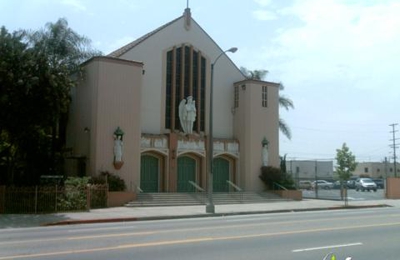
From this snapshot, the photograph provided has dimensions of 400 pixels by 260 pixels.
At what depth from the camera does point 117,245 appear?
451 inches

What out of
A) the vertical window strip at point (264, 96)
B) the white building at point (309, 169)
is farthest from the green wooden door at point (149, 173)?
the white building at point (309, 169)

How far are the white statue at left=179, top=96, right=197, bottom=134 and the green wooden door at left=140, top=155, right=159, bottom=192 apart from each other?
3.33m

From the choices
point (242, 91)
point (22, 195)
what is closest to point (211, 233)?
point (22, 195)

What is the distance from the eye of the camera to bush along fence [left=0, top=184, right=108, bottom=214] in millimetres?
22734

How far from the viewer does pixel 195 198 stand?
31.8m

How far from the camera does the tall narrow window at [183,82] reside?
119ft

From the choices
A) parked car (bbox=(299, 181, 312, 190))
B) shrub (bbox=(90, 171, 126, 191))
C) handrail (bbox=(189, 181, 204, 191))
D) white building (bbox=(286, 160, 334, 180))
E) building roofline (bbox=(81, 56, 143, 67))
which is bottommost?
parked car (bbox=(299, 181, 312, 190))

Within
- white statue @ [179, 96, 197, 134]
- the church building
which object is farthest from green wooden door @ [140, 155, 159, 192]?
white statue @ [179, 96, 197, 134]

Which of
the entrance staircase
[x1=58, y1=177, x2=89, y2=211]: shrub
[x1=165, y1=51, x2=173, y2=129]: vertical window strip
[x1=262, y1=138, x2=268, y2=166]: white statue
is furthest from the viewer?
[x1=262, y1=138, x2=268, y2=166]: white statue

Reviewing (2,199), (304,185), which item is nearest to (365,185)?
(304,185)

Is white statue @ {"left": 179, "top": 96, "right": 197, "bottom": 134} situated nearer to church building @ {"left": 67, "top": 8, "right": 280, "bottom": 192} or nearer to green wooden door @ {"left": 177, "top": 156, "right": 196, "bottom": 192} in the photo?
church building @ {"left": 67, "top": 8, "right": 280, "bottom": 192}

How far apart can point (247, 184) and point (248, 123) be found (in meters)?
4.58

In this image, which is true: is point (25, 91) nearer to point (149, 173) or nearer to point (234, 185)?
point (149, 173)

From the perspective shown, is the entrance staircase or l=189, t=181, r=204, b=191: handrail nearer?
the entrance staircase
